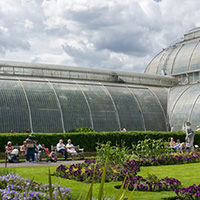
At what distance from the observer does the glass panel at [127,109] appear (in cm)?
3947

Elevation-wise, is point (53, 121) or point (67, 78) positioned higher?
point (67, 78)

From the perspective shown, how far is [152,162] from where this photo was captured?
19.6 metres

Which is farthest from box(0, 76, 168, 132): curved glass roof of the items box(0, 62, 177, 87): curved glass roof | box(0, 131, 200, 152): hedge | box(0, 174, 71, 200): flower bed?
box(0, 174, 71, 200): flower bed

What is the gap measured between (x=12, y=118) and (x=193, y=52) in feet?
102

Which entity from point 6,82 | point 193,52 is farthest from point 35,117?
point 193,52

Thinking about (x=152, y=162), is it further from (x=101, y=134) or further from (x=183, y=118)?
(x=183, y=118)

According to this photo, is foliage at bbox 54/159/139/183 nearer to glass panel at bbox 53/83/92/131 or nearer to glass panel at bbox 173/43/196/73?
glass panel at bbox 53/83/92/131

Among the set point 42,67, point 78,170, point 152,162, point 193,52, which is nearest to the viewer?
point 78,170

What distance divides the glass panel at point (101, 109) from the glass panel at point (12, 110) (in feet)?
25.1

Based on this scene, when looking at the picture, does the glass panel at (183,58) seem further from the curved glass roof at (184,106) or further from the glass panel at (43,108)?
the glass panel at (43,108)

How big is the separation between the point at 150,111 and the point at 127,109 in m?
3.64

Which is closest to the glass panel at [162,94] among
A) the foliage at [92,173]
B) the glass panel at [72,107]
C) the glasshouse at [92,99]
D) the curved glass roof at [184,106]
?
the glasshouse at [92,99]

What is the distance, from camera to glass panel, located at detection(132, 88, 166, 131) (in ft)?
137

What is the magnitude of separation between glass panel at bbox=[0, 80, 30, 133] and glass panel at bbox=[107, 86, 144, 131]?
11.2 m
